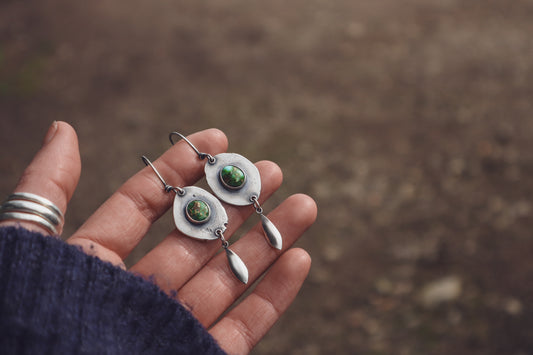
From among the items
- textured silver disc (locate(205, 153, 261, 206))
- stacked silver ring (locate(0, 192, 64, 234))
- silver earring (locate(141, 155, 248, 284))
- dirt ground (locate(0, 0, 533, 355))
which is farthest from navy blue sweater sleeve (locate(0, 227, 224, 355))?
dirt ground (locate(0, 0, 533, 355))

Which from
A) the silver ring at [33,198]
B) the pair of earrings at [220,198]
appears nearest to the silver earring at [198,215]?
the pair of earrings at [220,198]

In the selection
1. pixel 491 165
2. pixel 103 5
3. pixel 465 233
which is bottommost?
pixel 103 5

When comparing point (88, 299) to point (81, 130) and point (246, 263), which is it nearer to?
point (246, 263)

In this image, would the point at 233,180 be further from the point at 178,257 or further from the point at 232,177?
the point at 178,257

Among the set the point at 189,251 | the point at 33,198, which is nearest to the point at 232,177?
the point at 189,251

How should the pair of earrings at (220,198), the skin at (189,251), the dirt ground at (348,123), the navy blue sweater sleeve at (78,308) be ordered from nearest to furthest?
the navy blue sweater sleeve at (78,308) → the skin at (189,251) → the pair of earrings at (220,198) → the dirt ground at (348,123)

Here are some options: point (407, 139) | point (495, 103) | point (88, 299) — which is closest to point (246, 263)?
point (88, 299)

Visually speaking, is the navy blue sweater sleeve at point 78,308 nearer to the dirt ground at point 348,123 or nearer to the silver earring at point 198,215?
the silver earring at point 198,215

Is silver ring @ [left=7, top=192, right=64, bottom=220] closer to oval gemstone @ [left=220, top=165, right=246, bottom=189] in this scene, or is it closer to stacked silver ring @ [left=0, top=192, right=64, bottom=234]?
stacked silver ring @ [left=0, top=192, right=64, bottom=234]
